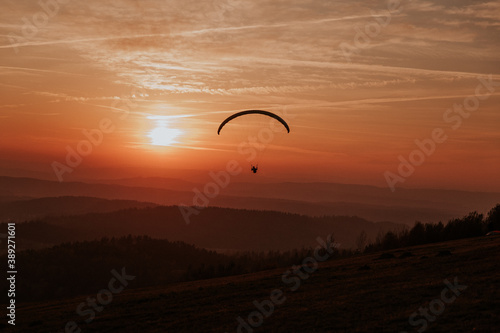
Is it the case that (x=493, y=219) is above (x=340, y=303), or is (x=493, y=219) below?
above

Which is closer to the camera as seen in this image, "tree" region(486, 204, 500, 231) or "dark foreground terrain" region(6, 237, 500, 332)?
"dark foreground terrain" region(6, 237, 500, 332)

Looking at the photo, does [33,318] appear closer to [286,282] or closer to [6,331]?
[6,331]

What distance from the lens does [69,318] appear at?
126 ft

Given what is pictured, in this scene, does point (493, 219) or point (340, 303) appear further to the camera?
point (493, 219)

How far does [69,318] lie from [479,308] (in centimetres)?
2778

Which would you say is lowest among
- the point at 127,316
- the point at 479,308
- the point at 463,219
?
the point at 479,308

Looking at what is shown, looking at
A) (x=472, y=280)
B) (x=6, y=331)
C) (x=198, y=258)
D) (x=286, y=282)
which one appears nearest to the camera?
(x=472, y=280)

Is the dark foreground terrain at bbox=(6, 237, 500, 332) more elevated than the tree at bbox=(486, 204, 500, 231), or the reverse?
the tree at bbox=(486, 204, 500, 231)

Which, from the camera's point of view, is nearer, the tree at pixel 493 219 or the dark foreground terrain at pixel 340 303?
the dark foreground terrain at pixel 340 303

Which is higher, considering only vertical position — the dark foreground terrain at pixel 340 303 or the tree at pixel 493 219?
the tree at pixel 493 219

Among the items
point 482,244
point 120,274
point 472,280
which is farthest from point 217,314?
point 120,274

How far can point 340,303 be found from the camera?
30.1 m

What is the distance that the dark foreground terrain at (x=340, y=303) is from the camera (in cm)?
2533

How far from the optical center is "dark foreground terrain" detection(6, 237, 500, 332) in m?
25.3
